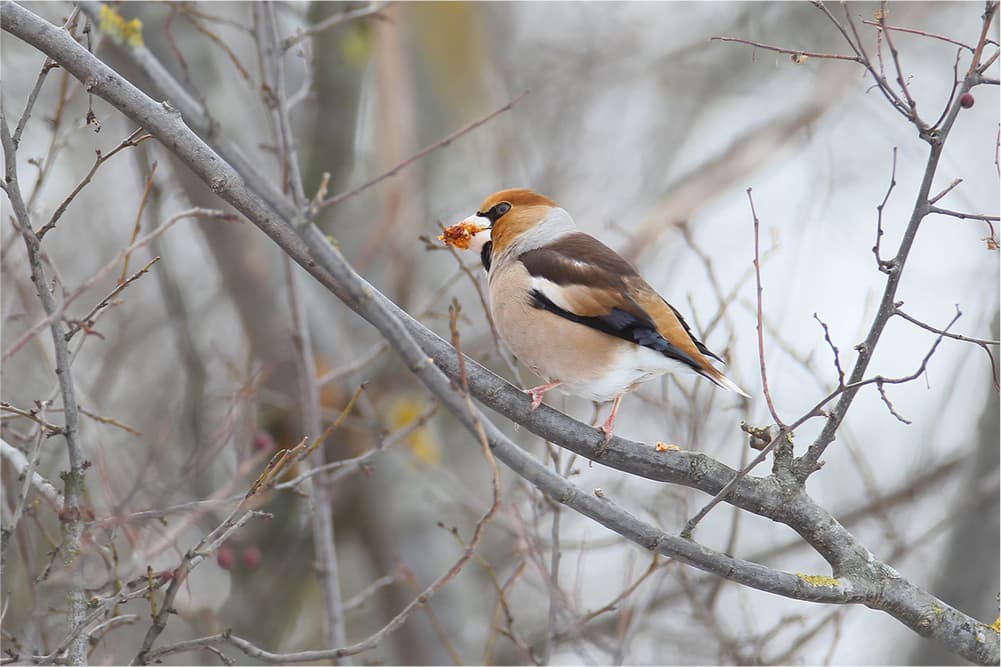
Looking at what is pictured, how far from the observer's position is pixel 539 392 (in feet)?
12.0

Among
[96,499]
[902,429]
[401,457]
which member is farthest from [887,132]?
[96,499]

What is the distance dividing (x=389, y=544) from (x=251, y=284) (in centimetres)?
226

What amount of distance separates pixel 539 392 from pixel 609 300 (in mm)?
544

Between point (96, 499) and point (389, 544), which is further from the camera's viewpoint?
point (389, 544)

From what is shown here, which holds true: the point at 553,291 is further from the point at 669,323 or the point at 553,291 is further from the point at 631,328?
the point at 669,323

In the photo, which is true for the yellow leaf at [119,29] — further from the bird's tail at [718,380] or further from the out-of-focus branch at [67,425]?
the bird's tail at [718,380]

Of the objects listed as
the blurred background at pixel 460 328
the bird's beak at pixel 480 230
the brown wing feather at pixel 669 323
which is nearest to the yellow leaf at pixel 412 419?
the blurred background at pixel 460 328

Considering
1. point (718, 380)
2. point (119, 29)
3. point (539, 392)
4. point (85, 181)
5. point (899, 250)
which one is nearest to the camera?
point (119, 29)

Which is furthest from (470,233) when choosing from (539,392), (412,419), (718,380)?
(412,419)

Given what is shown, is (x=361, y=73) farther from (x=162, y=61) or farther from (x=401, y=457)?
(x=401, y=457)

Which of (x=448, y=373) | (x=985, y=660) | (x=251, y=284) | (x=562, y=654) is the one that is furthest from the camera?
(x=251, y=284)

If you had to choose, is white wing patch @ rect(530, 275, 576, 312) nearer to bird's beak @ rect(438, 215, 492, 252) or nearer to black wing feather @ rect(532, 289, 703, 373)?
black wing feather @ rect(532, 289, 703, 373)

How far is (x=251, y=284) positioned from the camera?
6895 millimetres

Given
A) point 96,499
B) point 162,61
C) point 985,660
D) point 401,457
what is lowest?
point 985,660
